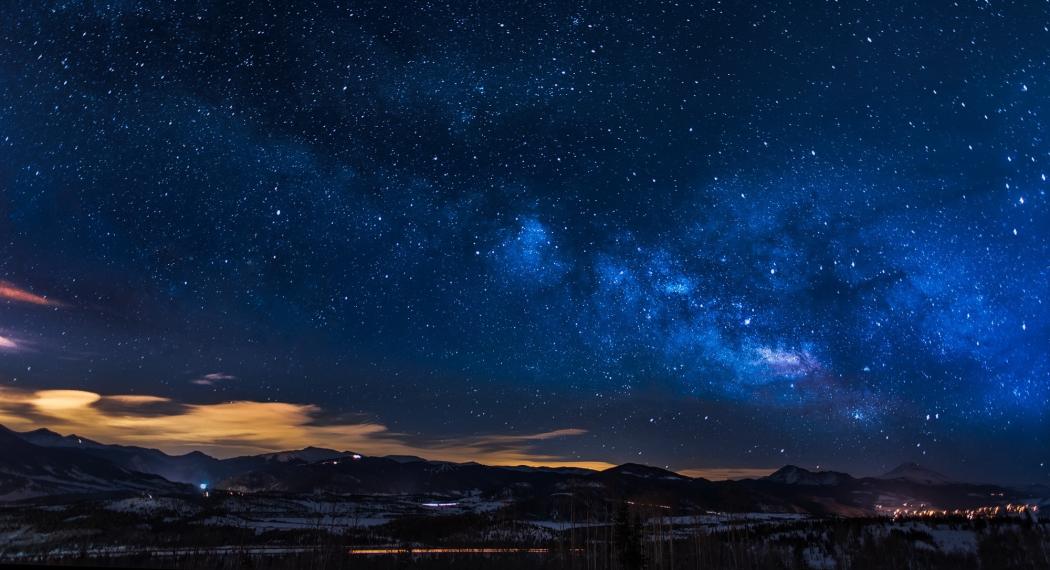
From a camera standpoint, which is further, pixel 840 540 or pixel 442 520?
pixel 442 520

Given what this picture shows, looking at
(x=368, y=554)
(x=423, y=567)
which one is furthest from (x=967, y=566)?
(x=368, y=554)

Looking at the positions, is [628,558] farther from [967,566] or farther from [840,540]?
[840,540]

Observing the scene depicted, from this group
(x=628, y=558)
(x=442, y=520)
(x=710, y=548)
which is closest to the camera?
(x=628, y=558)

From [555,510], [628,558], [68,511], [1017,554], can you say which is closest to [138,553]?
[628,558]

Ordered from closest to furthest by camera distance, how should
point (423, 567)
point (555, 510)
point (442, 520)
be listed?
point (423, 567)
point (442, 520)
point (555, 510)

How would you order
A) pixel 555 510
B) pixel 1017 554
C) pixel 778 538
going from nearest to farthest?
pixel 1017 554, pixel 778 538, pixel 555 510

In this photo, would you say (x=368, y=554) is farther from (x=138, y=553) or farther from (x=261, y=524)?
(x=261, y=524)

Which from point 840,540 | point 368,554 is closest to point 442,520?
point 368,554

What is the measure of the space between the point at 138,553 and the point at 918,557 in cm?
7155

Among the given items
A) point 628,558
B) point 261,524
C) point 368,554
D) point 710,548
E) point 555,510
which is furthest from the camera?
point 555,510

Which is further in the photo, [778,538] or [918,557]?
[778,538]

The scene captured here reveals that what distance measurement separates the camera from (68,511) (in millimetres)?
110438

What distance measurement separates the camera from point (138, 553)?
61.3 meters

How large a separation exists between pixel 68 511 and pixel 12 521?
14.2 m
